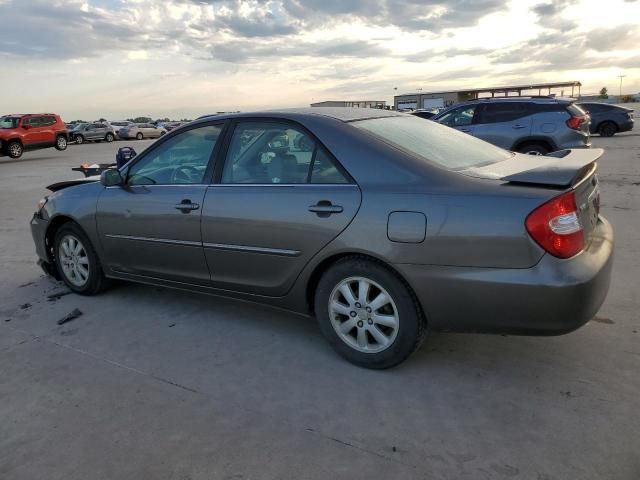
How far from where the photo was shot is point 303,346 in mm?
3658

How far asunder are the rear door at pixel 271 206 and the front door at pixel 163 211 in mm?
144

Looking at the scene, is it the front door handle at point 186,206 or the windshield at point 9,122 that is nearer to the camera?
the front door handle at point 186,206

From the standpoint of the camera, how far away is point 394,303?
10.1ft

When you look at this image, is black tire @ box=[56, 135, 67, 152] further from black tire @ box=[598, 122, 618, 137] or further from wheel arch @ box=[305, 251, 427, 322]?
wheel arch @ box=[305, 251, 427, 322]

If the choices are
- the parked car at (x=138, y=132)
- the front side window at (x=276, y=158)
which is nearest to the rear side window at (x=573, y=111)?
the front side window at (x=276, y=158)

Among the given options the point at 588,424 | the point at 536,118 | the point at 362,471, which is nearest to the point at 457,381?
the point at 588,424

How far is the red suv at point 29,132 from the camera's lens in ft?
77.0

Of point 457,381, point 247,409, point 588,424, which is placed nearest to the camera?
point 588,424

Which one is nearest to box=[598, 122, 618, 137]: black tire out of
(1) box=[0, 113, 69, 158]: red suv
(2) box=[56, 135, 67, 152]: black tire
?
(1) box=[0, 113, 69, 158]: red suv

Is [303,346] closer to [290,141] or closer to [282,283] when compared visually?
[282,283]

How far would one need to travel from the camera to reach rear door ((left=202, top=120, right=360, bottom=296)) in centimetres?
325

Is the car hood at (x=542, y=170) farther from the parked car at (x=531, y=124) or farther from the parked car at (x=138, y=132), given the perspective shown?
the parked car at (x=138, y=132)

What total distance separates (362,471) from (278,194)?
5.70 feet

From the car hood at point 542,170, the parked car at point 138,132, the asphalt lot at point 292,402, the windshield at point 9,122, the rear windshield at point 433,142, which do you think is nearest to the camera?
the asphalt lot at point 292,402
